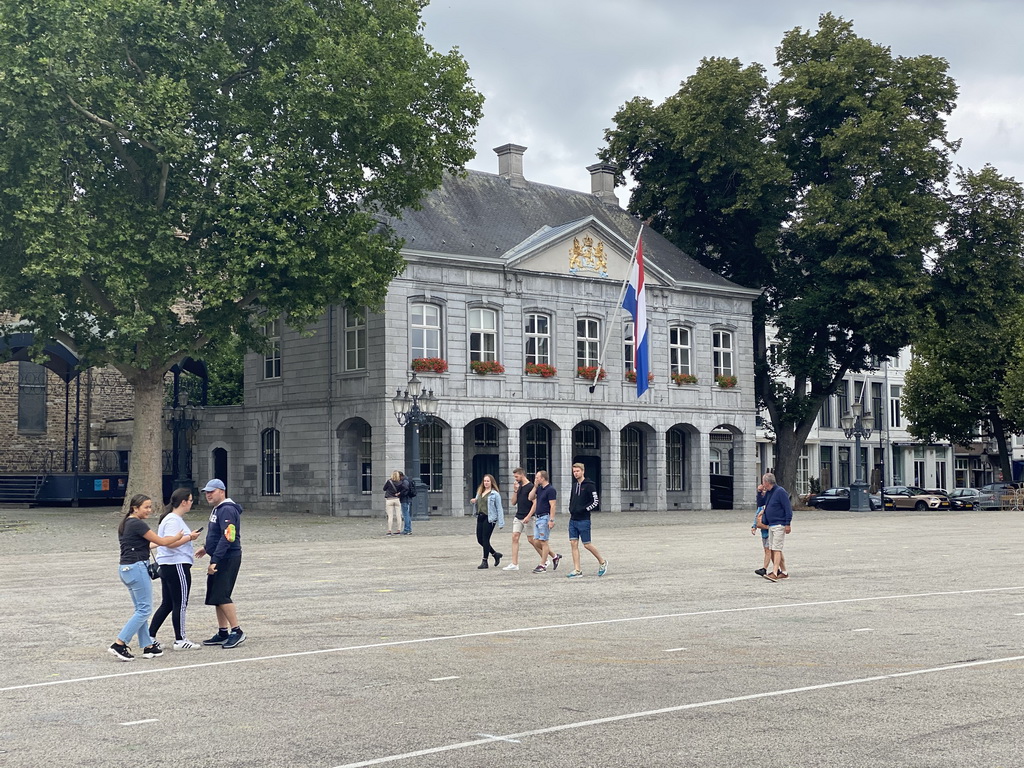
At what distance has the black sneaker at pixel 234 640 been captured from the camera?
492 inches

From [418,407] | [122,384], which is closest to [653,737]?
[418,407]

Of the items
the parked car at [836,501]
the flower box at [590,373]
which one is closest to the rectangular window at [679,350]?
the flower box at [590,373]

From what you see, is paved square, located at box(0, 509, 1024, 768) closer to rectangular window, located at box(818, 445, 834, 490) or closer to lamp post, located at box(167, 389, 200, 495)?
lamp post, located at box(167, 389, 200, 495)

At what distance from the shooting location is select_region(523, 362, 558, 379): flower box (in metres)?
44.7

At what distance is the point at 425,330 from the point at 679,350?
38.7 feet

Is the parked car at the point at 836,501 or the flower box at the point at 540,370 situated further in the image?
the parked car at the point at 836,501

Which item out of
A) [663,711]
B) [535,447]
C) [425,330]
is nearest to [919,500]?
[535,447]

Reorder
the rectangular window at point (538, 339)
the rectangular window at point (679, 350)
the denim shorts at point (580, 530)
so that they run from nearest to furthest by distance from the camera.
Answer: the denim shorts at point (580, 530) → the rectangular window at point (538, 339) → the rectangular window at point (679, 350)

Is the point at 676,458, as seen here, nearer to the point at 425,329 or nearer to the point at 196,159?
the point at 425,329

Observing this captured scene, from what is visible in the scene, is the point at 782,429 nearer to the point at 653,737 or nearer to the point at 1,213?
the point at 1,213

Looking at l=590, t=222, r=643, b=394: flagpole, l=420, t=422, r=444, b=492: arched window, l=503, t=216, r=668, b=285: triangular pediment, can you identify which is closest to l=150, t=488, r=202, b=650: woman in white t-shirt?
l=420, t=422, r=444, b=492: arched window

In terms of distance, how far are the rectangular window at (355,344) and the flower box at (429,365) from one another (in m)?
1.81

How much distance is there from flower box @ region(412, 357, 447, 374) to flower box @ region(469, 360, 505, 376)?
3.95 feet

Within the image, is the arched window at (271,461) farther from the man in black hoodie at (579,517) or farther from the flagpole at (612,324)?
the man in black hoodie at (579,517)
